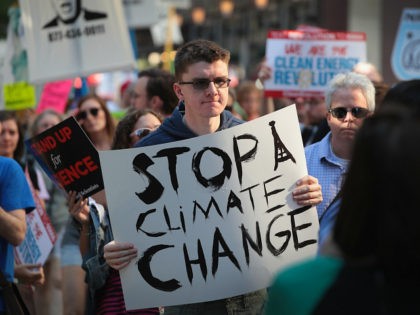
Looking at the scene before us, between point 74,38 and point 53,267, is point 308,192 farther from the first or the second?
point 74,38

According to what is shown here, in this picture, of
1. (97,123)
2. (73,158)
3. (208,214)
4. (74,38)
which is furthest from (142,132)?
(74,38)

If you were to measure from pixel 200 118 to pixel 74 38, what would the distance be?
4965 mm

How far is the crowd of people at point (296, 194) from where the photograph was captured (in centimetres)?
215

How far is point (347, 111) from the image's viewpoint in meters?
5.24

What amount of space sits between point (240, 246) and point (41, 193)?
163 inches

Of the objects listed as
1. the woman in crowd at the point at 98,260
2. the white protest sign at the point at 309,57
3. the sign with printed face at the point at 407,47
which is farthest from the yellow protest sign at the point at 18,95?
the woman in crowd at the point at 98,260

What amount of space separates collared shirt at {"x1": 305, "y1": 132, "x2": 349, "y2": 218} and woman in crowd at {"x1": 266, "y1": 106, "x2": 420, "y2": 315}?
263cm

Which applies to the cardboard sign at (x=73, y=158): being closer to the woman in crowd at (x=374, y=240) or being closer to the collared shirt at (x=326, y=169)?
the collared shirt at (x=326, y=169)

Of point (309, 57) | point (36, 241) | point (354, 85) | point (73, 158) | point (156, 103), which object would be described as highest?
point (354, 85)

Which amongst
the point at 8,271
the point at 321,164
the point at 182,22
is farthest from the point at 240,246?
the point at 182,22

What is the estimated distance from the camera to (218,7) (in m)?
41.1

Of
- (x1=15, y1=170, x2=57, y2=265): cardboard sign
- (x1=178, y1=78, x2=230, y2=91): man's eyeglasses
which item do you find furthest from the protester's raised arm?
(x1=15, y1=170, x2=57, y2=265): cardboard sign

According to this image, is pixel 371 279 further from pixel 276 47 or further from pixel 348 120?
pixel 276 47

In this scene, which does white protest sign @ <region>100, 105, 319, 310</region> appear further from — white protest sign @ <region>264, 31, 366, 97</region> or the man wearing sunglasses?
white protest sign @ <region>264, 31, 366, 97</region>
